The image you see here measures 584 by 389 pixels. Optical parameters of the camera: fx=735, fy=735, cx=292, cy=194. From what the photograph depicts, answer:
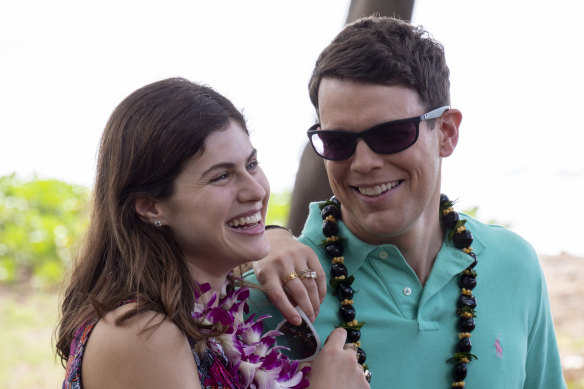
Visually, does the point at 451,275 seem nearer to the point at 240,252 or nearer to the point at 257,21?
the point at 240,252

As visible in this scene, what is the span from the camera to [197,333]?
221 centimetres

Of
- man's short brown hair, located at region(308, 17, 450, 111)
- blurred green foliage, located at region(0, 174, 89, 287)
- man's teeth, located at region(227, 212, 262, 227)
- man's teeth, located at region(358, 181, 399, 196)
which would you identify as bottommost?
blurred green foliage, located at region(0, 174, 89, 287)

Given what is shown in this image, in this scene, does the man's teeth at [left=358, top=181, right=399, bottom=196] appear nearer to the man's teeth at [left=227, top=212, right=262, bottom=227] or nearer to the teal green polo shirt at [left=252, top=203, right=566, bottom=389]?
the teal green polo shirt at [left=252, top=203, right=566, bottom=389]

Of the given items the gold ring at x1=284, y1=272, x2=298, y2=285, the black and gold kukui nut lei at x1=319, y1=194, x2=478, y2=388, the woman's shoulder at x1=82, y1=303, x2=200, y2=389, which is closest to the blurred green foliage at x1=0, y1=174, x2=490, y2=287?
the black and gold kukui nut lei at x1=319, y1=194, x2=478, y2=388

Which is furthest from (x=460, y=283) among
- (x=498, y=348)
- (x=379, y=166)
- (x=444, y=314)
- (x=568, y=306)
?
(x=568, y=306)

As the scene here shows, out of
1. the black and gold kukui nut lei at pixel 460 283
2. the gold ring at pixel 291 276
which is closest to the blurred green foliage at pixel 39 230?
the black and gold kukui nut lei at pixel 460 283

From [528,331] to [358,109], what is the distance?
108 centimetres

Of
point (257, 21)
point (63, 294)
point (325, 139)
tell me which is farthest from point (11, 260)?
point (257, 21)

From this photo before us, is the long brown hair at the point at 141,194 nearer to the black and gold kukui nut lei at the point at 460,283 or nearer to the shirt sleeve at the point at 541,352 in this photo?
the black and gold kukui nut lei at the point at 460,283

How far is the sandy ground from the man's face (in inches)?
145

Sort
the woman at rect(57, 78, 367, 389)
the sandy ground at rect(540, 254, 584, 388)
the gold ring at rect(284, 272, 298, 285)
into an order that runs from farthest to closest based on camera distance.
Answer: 1. the sandy ground at rect(540, 254, 584, 388)
2. the gold ring at rect(284, 272, 298, 285)
3. the woman at rect(57, 78, 367, 389)

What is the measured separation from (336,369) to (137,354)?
2.24ft

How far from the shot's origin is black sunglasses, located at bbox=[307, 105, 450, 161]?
2571 mm

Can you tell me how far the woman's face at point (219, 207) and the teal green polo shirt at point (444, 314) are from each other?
0.30 m
